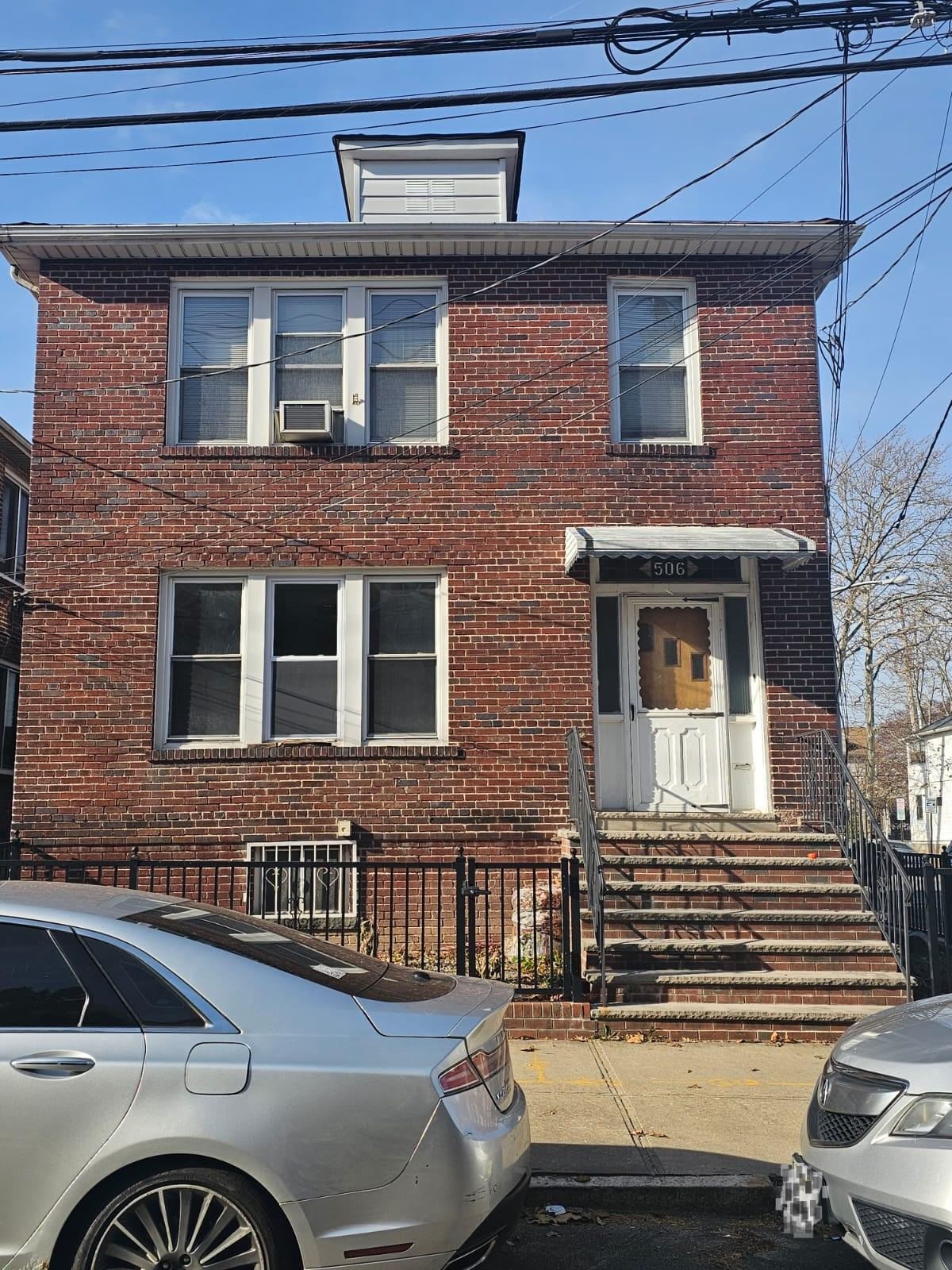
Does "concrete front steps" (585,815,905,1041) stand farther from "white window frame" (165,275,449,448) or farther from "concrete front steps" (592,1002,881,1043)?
"white window frame" (165,275,449,448)

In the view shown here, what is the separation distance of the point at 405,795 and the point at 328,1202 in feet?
25.2

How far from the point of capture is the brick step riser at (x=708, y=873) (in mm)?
10094

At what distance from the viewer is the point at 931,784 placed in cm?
3819

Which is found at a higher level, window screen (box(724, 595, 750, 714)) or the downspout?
the downspout

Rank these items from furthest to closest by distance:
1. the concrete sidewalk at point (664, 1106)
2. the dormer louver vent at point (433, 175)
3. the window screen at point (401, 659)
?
1. the dormer louver vent at point (433, 175)
2. the window screen at point (401, 659)
3. the concrete sidewalk at point (664, 1106)

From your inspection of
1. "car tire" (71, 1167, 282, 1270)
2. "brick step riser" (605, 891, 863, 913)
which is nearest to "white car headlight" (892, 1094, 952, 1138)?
"car tire" (71, 1167, 282, 1270)

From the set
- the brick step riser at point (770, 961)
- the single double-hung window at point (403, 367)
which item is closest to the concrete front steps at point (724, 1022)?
the brick step riser at point (770, 961)

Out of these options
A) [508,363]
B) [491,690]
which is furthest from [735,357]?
[491,690]

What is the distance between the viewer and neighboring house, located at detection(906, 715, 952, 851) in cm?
3578

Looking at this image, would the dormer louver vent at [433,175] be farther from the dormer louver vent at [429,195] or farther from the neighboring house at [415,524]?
the neighboring house at [415,524]

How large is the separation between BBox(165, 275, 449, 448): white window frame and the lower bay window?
151cm

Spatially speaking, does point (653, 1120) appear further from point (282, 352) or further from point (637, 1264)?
point (282, 352)

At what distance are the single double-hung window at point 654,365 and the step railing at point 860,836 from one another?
11.8 feet

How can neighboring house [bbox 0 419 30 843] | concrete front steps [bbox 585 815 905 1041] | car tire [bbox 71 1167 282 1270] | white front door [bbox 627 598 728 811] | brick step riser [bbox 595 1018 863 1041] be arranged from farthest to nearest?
neighboring house [bbox 0 419 30 843] < white front door [bbox 627 598 728 811] < concrete front steps [bbox 585 815 905 1041] < brick step riser [bbox 595 1018 863 1041] < car tire [bbox 71 1167 282 1270]
